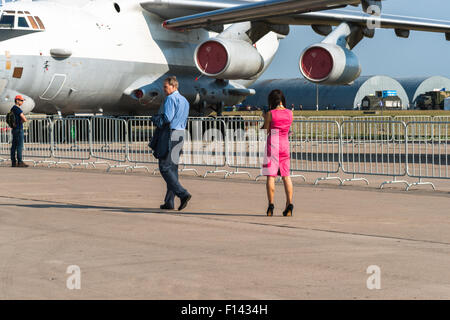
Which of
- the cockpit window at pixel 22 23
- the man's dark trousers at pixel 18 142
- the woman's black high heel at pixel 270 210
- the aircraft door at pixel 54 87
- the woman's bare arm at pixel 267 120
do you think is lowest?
the woman's black high heel at pixel 270 210

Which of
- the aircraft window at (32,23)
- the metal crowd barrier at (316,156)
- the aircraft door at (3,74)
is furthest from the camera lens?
the aircraft window at (32,23)

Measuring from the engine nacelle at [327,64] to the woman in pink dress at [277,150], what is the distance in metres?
9.99

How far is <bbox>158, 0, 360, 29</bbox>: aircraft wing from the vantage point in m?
17.2

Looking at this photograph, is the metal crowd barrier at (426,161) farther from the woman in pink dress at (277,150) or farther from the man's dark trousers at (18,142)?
the man's dark trousers at (18,142)

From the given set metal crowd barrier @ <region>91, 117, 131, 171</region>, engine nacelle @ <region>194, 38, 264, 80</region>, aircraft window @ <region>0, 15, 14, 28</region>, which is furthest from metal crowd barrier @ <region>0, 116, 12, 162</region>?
engine nacelle @ <region>194, 38, 264, 80</region>

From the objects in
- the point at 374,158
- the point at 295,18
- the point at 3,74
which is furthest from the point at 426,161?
the point at 3,74

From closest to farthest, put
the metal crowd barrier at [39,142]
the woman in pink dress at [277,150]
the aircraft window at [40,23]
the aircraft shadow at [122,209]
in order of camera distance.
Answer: the woman in pink dress at [277,150], the aircraft shadow at [122,209], the metal crowd barrier at [39,142], the aircraft window at [40,23]

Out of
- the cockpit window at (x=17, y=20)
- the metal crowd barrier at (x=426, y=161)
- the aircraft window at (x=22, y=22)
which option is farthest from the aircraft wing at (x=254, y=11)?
the aircraft window at (x=22, y=22)

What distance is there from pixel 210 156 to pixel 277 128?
726cm

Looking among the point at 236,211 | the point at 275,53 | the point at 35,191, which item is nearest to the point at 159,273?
the point at 236,211

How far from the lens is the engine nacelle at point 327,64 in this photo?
18156 mm

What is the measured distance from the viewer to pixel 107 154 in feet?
54.5

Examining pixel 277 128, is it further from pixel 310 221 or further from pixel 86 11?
pixel 86 11

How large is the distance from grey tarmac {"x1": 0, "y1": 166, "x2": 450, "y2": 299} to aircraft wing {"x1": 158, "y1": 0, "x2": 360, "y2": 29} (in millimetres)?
7099
